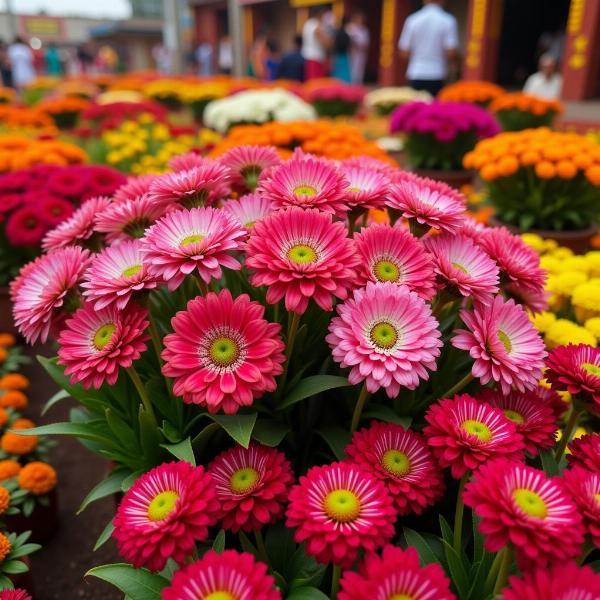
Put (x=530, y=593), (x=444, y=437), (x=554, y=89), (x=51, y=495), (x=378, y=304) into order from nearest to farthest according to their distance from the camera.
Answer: (x=530, y=593), (x=444, y=437), (x=378, y=304), (x=51, y=495), (x=554, y=89)

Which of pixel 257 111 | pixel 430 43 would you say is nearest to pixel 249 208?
pixel 257 111

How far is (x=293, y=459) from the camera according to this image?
54.1 inches

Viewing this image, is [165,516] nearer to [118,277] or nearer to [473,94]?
[118,277]

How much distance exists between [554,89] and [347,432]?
26.3 ft

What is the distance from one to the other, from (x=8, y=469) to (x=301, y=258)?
1331 millimetres

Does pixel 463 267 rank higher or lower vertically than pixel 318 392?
higher

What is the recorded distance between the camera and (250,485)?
3.56ft

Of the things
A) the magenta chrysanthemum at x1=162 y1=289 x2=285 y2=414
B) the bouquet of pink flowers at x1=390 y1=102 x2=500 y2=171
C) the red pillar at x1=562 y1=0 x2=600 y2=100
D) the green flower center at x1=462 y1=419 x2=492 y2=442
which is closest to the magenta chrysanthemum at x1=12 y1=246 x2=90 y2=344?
the magenta chrysanthemum at x1=162 y1=289 x2=285 y2=414

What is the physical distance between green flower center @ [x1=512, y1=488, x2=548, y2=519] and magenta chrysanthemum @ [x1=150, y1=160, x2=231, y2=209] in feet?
3.14

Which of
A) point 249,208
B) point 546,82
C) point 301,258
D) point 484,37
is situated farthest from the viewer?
point 484,37

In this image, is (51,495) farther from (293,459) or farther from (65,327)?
(293,459)

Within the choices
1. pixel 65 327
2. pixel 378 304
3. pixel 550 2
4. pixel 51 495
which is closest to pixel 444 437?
pixel 378 304

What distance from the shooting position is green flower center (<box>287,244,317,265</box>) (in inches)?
43.2

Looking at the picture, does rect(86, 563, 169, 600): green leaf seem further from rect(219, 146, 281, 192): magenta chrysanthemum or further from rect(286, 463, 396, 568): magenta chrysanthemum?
rect(219, 146, 281, 192): magenta chrysanthemum
